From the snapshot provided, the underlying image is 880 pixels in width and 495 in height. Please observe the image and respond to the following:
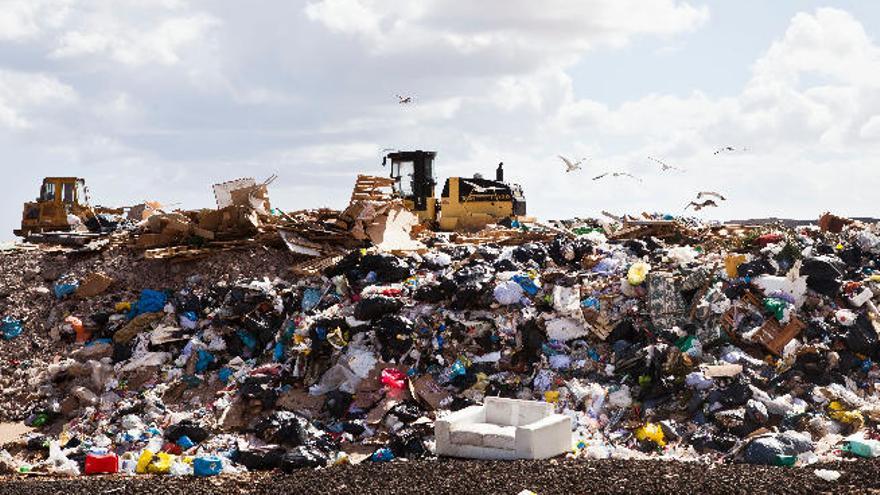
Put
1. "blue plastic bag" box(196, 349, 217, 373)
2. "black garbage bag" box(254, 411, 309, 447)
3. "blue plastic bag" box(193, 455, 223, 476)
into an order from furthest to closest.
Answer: "blue plastic bag" box(196, 349, 217, 373)
"black garbage bag" box(254, 411, 309, 447)
"blue plastic bag" box(193, 455, 223, 476)

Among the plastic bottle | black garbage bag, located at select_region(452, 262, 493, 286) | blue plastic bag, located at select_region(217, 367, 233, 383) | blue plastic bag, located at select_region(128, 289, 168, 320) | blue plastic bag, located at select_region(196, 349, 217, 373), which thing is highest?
black garbage bag, located at select_region(452, 262, 493, 286)

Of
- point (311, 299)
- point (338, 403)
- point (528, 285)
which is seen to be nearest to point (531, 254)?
point (528, 285)

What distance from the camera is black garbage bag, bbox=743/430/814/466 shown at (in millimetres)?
9234

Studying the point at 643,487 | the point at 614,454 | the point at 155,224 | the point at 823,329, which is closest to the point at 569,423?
the point at 614,454

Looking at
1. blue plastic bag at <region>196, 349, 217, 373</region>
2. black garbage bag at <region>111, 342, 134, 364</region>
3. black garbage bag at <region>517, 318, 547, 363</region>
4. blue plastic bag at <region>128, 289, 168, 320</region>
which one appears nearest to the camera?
black garbage bag at <region>517, 318, 547, 363</region>

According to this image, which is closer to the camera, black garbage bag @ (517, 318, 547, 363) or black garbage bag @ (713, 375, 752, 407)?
black garbage bag @ (713, 375, 752, 407)

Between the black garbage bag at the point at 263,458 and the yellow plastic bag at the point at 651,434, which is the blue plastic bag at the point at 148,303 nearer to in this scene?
the black garbage bag at the point at 263,458

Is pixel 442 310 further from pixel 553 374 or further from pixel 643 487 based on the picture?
pixel 643 487

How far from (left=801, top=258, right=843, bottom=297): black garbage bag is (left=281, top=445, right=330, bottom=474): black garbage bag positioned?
746cm

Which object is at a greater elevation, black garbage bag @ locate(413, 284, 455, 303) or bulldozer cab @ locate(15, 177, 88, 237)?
bulldozer cab @ locate(15, 177, 88, 237)

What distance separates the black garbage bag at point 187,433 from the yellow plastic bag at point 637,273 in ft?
20.4

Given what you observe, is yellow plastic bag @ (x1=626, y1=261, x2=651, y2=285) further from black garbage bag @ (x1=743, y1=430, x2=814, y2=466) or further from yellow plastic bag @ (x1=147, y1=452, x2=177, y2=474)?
yellow plastic bag @ (x1=147, y1=452, x2=177, y2=474)

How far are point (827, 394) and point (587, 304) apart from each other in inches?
130

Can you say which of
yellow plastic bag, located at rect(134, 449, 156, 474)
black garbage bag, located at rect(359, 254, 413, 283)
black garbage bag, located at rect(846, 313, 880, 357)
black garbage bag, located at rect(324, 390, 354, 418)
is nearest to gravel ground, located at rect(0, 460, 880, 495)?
yellow plastic bag, located at rect(134, 449, 156, 474)
